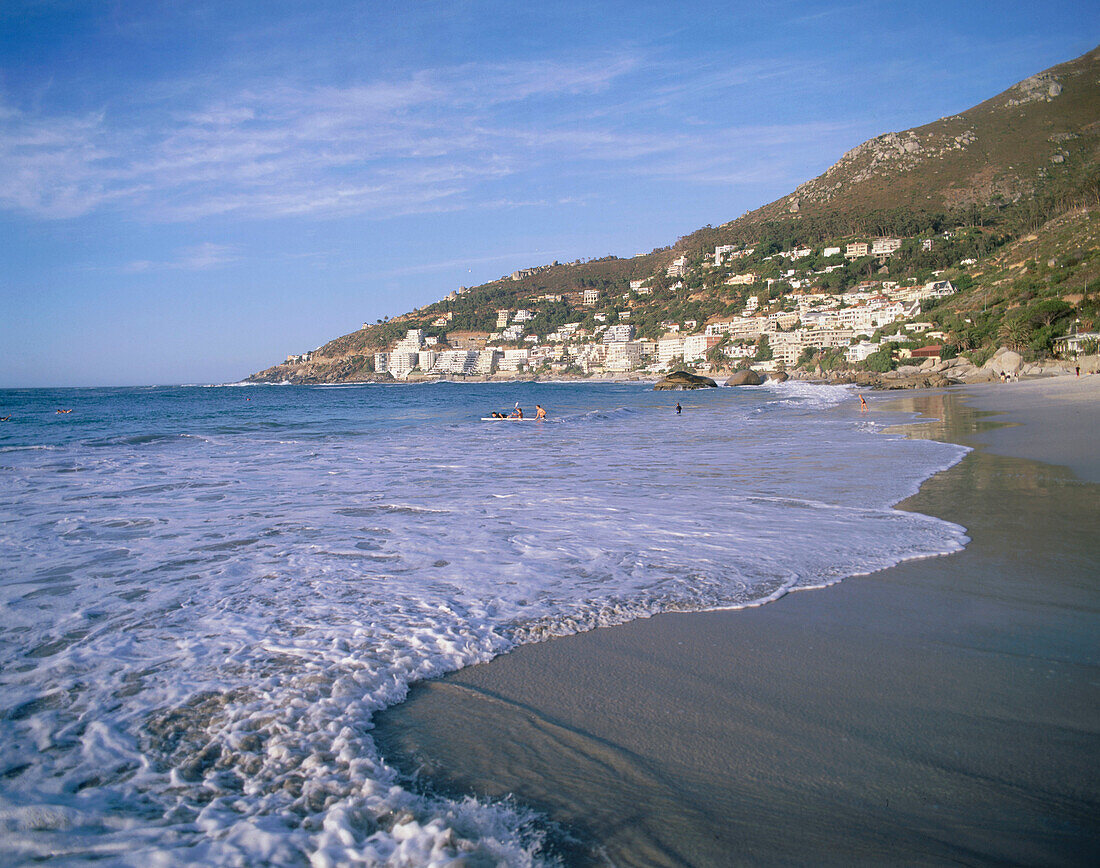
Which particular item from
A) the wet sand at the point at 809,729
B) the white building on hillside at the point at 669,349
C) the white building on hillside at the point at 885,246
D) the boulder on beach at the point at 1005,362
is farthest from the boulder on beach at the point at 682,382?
the white building on hillside at the point at 885,246

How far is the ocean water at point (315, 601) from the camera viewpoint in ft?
7.25

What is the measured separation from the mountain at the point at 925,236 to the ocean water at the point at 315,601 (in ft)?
132

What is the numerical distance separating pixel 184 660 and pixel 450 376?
440ft

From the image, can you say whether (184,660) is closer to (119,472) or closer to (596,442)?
(119,472)

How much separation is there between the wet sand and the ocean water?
0.25 meters

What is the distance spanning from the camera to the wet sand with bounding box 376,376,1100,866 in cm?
210

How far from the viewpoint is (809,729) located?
2.73 m

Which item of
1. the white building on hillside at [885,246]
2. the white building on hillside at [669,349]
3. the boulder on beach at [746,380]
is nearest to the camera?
the boulder on beach at [746,380]

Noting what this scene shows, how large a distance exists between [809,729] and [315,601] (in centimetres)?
329

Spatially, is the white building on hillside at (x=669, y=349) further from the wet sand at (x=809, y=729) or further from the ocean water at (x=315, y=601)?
the wet sand at (x=809, y=729)

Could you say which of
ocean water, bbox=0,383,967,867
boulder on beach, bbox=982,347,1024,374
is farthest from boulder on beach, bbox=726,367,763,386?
ocean water, bbox=0,383,967,867

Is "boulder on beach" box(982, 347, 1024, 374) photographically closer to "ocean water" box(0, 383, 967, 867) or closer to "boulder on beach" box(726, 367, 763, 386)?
"boulder on beach" box(726, 367, 763, 386)

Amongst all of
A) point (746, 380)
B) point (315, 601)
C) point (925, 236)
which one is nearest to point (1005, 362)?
point (746, 380)

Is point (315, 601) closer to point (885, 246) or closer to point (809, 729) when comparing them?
point (809, 729)
